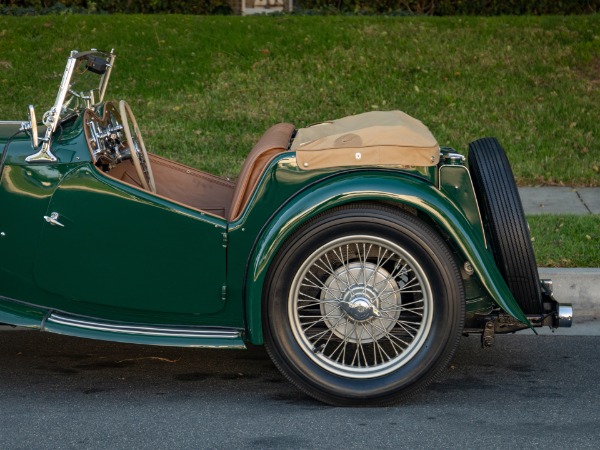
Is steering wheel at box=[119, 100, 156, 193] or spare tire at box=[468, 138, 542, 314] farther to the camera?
steering wheel at box=[119, 100, 156, 193]

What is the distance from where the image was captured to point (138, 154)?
5.05 m

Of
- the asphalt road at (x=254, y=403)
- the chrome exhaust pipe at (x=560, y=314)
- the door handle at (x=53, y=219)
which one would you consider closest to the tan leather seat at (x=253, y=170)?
the door handle at (x=53, y=219)

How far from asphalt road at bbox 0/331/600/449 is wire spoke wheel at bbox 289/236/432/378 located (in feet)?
0.83

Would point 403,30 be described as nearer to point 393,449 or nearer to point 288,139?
point 288,139

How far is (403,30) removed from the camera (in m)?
11.2

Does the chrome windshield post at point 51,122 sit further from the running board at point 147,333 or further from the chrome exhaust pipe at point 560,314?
the chrome exhaust pipe at point 560,314

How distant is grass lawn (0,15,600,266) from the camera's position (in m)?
9.15

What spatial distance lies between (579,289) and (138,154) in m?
2.67

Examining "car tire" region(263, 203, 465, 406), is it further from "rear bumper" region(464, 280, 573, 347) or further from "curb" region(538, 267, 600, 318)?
"curb" region(538, 267, 600, 318)

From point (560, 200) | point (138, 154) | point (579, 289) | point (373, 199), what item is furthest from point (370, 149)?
point (560, 200)

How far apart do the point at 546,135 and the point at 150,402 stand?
18.5ft

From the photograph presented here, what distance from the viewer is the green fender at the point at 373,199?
441cm

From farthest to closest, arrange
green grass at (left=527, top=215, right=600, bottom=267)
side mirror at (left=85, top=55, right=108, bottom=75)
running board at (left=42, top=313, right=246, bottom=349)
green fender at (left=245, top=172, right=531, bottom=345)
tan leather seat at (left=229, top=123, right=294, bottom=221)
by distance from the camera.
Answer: green grass at (left=527, top=215, right=600, bottom=267), side mirror at (left=85, top=55, right=108, bottom=75), tan leather seat at (left=229, top=123, right=294, bottom=221), running board at (left=42, top=313, right=246, bottom=349), green fender at (left=245, top=172, right=531, bottom=345)

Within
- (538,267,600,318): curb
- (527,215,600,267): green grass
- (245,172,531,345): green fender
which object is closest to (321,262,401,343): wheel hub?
(245,172,531,345): green fender
